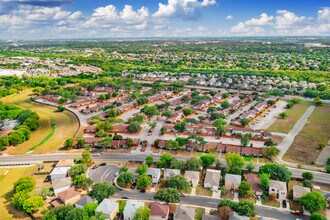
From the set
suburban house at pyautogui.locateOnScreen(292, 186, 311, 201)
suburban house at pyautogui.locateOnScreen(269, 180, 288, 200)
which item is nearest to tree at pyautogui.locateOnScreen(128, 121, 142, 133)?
suburban house at pyautogui.locateOnScreen(269, 180, 288, 200)

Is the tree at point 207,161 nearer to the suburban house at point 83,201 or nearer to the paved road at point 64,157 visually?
the paved road at point 64,157

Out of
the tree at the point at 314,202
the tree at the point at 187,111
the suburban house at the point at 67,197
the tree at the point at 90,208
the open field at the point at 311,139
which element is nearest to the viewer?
the tree at the point at 90,208

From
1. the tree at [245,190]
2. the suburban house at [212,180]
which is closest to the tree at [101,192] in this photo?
the suburban house at [212,180]

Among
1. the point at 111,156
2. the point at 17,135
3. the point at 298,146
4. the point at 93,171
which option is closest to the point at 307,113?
the point at 298,146

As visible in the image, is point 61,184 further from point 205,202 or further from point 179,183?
point 205,202

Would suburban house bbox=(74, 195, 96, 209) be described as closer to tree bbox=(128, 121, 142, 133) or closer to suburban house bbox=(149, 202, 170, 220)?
suburban house bbox=(149, 202, 170, 220)

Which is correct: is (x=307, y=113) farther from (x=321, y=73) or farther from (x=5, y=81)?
(x=5, y=81)
